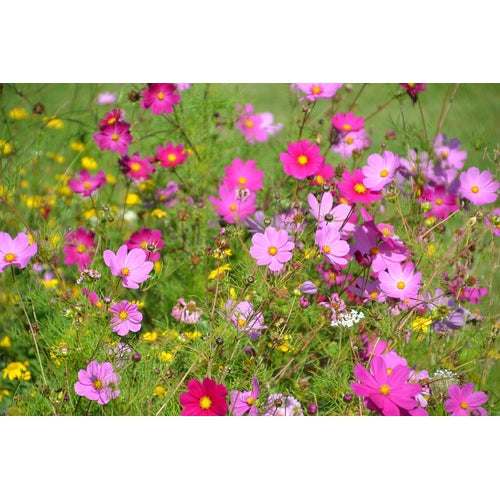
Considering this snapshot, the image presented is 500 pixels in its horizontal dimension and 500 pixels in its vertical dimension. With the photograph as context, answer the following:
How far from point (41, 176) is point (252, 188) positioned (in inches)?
32.2

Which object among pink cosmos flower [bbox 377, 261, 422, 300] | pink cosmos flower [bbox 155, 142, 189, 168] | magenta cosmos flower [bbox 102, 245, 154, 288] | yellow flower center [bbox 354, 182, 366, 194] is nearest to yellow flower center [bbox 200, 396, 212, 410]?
magenta cosmos flower [bbox 102, 245, 154, 288]

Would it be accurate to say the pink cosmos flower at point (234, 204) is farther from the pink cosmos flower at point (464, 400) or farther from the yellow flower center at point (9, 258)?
the pink cosmos flower at point (464, 400)

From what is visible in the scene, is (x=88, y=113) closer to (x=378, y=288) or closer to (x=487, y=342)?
(x=378, y=288)

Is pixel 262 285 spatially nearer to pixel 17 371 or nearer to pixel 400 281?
pixel 400 281

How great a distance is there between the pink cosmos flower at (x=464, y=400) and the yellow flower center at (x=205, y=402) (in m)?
0.44

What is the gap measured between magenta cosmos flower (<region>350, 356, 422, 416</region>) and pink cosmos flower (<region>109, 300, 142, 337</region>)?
0.41 metres

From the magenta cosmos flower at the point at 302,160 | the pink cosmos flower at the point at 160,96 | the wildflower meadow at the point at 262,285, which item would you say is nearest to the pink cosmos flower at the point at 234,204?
the wildflower meadow at the point at 262,285

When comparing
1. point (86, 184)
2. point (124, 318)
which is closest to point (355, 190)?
point (124, 318)

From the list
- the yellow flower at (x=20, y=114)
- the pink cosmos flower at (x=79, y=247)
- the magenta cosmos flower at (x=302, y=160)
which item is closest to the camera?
the magenta cosmos flower at (x=302, y=160)

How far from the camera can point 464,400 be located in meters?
1.29

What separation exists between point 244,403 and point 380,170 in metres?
0.55

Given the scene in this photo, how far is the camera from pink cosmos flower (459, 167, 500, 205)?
1.49 metres

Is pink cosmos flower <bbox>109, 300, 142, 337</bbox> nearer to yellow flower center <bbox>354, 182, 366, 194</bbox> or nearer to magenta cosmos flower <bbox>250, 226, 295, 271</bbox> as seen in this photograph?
magenta cosmos flower <bbox>250, 226, 295, 271</bbox>

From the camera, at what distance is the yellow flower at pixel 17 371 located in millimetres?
1475
